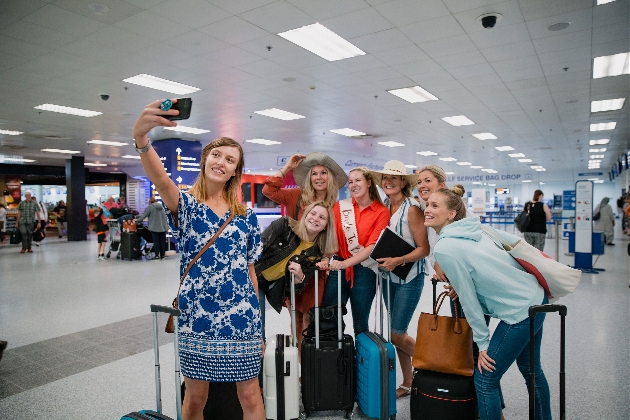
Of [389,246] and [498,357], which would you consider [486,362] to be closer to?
[498,357]

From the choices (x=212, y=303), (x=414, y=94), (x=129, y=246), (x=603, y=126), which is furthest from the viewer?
(x=603, y=126)

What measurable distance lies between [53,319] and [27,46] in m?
3.48

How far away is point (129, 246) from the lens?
1050 centimetres

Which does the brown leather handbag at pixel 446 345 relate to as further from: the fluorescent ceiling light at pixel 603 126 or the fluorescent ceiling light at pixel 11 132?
the fluorescent ceiling light at pixel 11 132

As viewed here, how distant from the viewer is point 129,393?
2982 millimetres

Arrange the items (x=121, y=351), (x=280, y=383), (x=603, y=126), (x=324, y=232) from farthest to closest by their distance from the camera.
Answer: (x=603, y=126)
(x=121, y=351)
(x=324, y=232)
(x=280, y=383)

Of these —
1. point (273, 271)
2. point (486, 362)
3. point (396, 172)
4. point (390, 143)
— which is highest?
point (390, 143)

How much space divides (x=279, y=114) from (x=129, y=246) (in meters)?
4.90

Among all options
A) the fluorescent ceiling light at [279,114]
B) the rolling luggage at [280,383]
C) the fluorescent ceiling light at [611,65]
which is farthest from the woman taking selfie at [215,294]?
the fluorescent ceiling light at [279,114]

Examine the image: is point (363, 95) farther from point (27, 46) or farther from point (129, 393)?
point (129, 393)

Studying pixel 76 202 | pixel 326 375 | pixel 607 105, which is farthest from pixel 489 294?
pixel 76 202

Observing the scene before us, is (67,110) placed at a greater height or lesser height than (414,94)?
lesser

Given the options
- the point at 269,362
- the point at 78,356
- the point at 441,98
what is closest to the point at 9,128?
the point at 78,356

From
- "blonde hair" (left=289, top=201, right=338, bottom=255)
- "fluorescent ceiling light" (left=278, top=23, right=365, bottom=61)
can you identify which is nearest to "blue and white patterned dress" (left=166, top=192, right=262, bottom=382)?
"blonde hair" (left=289, top=201, right=338, bottom=255)
